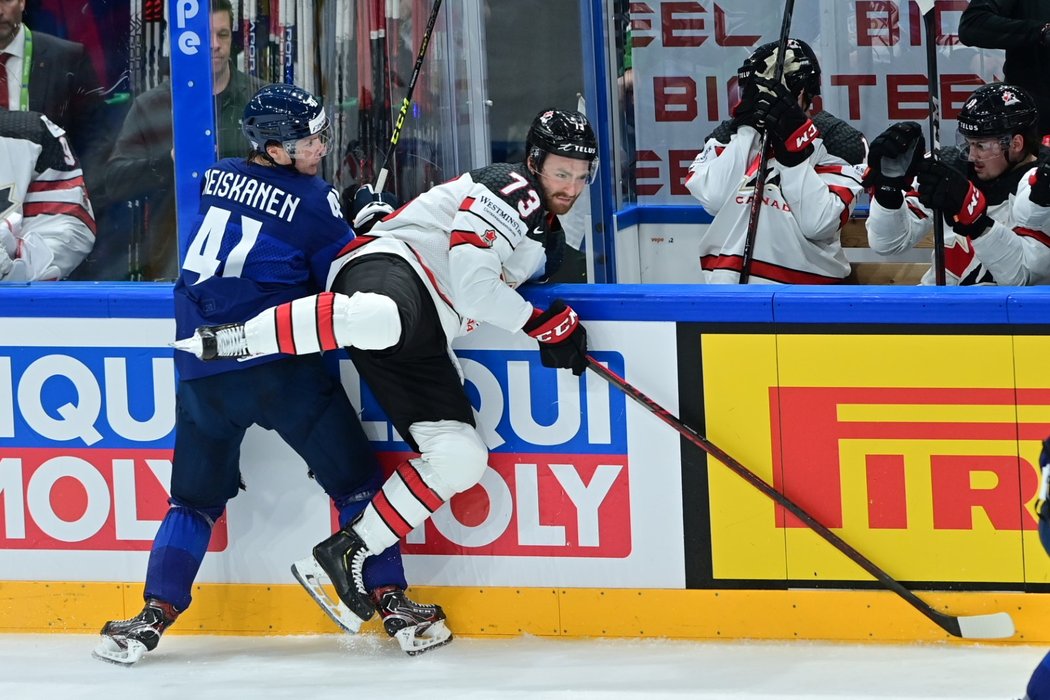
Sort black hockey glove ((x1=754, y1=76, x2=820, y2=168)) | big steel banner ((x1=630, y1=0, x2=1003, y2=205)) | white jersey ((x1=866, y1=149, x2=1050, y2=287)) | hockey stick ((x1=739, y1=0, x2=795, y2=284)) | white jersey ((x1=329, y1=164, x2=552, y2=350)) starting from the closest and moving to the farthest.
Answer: white jersey ((x1=329, y1=164, x2=552, y2=350)), white jersey ((x1=866, y1=149, x2=1050, y2=287)), black hockey glove ((x1=754, y1=76, x2=820, y2=168)), hockey stick ((x1=739, y1=0, x2=795, y2=284)), big steel banner ((x1=630, y1=0, x2=1003, y2=205))

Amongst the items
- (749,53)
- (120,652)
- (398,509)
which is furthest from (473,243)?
(749,53)

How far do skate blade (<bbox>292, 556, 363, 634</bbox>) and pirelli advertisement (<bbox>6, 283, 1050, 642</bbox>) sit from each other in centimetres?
15

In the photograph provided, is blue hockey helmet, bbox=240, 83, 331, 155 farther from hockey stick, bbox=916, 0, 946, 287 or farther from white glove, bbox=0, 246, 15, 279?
hockey stick, bbox=916, 0, 946, 287

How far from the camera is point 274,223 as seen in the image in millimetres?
3229

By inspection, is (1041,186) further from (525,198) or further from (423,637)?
(423,637)

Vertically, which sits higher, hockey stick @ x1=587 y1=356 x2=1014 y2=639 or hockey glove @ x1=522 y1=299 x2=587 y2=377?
hockey glove @ x1=522 y1=299 x2=587 y2=377

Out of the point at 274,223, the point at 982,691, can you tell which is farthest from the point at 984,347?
the point at 274,223

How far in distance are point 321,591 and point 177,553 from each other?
1.04ft

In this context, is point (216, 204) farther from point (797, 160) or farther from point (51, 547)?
point (797, 160)

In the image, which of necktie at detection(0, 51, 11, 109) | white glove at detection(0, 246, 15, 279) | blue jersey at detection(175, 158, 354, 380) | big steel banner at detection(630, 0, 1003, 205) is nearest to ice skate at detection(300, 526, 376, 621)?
blue jersey at detection(175, 158, 354, 380)

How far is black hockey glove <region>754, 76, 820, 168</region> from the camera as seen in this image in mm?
3791

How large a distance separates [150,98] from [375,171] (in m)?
0.62

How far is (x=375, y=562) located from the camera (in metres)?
3.35

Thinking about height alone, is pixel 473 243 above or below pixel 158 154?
below
